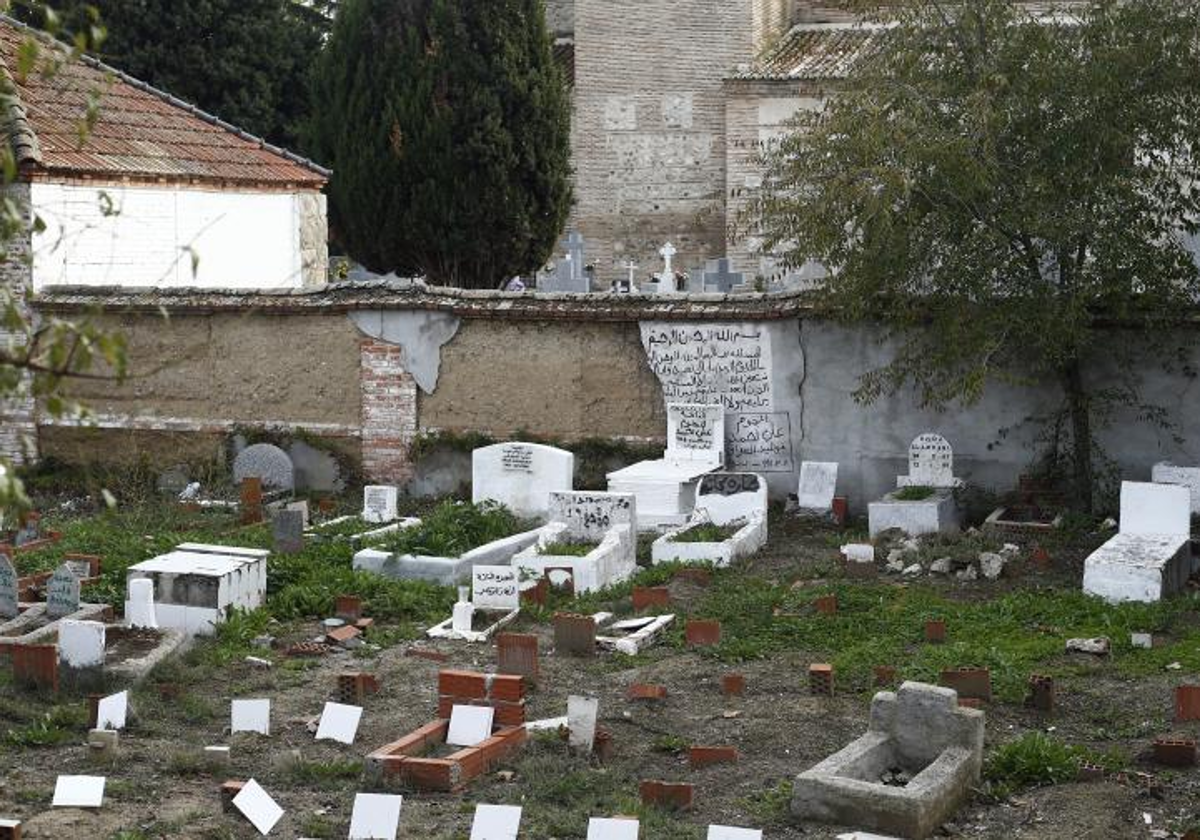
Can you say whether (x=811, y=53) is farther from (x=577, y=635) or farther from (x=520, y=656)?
(x=520, y=656)

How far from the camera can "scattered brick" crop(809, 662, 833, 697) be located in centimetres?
1095

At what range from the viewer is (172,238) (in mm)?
21828

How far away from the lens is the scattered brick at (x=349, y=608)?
1327 cm

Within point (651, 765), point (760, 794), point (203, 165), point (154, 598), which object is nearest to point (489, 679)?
point (651, 765)

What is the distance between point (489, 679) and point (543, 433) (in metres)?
Result: 8.12

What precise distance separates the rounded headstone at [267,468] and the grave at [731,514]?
454cm

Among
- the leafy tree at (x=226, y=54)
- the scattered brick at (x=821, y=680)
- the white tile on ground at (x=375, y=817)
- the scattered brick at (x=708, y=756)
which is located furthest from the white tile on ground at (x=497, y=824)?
the leafy tree at (x=226, y=54)

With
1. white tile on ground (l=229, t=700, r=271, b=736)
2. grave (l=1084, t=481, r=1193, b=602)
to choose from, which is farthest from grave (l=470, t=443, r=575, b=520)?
white tile on ground (l=229, t=700, r=271, b=736)

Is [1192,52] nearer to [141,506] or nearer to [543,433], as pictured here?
[543,433]

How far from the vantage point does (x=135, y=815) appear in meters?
8.88

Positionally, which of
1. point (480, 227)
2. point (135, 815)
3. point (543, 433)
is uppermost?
point (480, 227)

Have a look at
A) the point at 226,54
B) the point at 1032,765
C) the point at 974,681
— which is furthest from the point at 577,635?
the point at 226,54

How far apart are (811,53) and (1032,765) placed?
25330 millimetres

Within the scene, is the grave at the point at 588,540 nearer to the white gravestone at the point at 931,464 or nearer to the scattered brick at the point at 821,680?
the white gravestone at the point at 931,464
